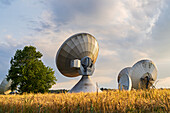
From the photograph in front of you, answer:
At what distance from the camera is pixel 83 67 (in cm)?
3119

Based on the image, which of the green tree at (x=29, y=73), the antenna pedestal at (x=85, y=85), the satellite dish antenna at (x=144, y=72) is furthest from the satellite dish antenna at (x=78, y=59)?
the satellite dish antenna at (x=144, y=72)

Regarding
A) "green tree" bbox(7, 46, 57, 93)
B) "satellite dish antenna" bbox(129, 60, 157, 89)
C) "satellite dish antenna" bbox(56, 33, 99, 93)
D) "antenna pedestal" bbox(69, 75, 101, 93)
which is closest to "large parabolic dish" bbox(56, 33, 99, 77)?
"satellite dish antenna" bbox(56, 33, 99, 93)

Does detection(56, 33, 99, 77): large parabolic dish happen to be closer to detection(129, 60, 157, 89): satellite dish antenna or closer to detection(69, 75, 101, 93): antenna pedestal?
detection(69, 75, 101, 93): antenna pedestal

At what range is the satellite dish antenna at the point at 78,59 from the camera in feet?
101

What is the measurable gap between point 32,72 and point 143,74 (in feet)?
78.6

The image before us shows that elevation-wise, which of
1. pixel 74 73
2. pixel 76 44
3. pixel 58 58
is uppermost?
pixel 76 44

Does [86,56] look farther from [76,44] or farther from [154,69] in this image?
[154,69]

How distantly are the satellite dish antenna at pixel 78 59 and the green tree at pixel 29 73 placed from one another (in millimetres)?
8053

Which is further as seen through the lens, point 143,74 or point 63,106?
point 143,74

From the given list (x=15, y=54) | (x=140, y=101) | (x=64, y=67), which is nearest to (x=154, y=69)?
(x=64, y=67)

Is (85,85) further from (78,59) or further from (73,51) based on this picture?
(73,51)

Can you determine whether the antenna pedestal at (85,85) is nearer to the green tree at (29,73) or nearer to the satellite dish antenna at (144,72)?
the green tree at (29,73)

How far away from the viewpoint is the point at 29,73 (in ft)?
123

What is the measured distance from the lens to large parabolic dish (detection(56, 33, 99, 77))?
31.3m
